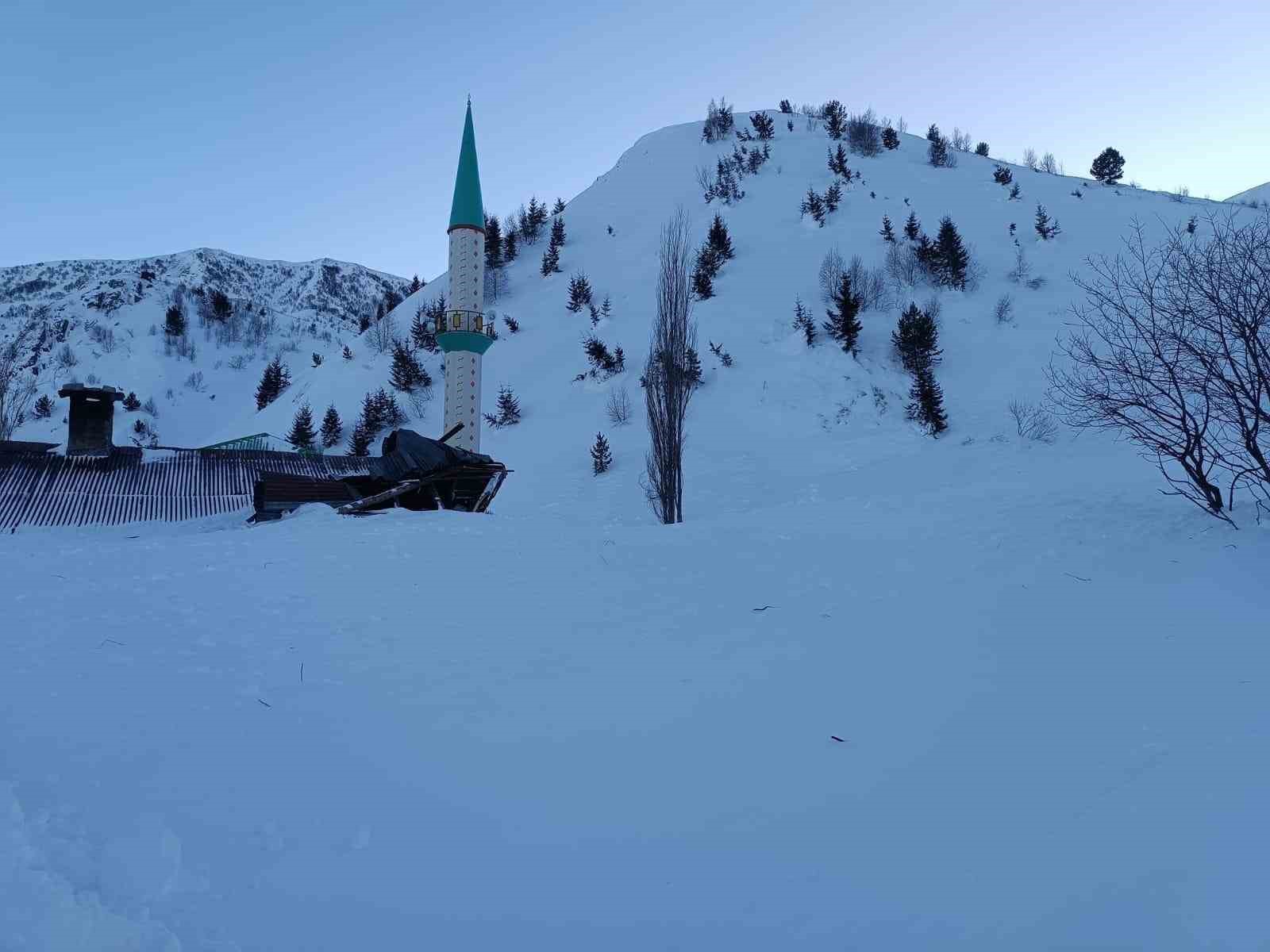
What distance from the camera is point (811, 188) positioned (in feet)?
109

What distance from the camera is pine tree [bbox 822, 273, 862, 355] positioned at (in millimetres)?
23281

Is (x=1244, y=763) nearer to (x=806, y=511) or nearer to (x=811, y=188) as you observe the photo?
(x=806, y=511)

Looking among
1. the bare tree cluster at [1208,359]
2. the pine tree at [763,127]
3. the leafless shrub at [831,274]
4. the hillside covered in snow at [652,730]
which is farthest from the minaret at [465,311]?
the pine tree at [763,127]

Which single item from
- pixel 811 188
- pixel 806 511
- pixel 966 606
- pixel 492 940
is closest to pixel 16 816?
pixel 492 940

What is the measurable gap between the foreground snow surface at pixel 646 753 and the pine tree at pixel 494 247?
95.6ft

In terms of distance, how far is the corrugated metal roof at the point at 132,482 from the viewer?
11.5 meters

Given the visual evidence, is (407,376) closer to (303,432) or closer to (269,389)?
(303,432)

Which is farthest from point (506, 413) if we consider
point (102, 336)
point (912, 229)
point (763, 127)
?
point (102, 336)

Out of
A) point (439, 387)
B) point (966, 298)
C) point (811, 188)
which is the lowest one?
point (439, 387)

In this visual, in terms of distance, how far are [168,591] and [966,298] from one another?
1092 inches

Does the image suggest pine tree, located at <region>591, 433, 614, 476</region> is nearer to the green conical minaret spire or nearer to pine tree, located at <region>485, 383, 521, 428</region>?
pine tree, located at <region>485, 383, 521, 428</region>

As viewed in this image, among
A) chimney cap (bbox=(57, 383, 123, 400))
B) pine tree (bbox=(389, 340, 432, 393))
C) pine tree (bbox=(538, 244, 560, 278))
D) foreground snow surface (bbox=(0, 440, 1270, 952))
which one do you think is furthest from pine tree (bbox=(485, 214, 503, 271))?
foreground snow surface (bbox=(0, 440, 1270, 952))

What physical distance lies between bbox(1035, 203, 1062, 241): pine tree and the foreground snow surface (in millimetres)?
26712

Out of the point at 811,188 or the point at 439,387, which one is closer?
the point at 439,387
